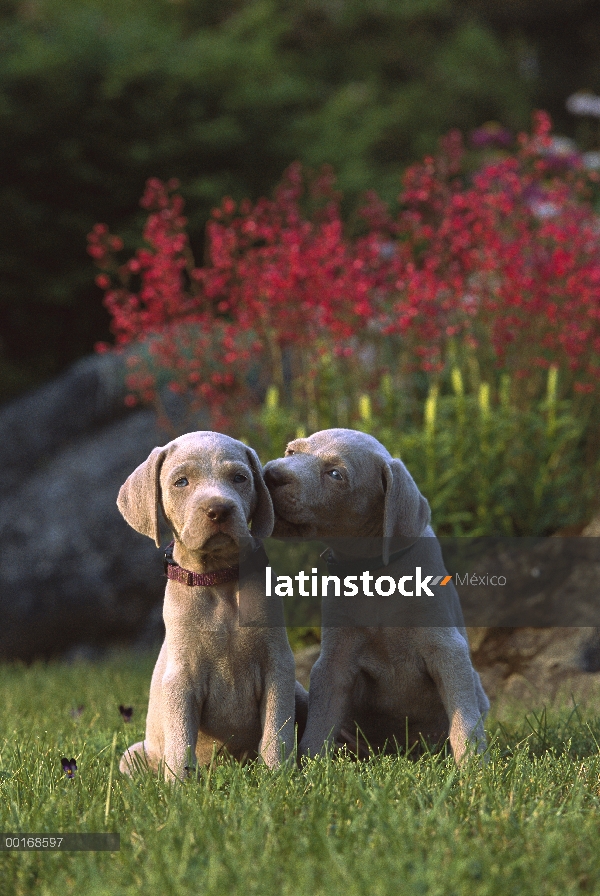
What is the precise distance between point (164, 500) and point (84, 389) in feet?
17.7

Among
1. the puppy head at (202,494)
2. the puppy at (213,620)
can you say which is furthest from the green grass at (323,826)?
the puppy head at (202,494)

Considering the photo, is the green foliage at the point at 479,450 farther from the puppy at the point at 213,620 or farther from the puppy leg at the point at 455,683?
the puppy at the point at 213,620

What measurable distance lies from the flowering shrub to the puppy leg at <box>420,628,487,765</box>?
2421mm

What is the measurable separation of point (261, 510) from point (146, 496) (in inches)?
13.2

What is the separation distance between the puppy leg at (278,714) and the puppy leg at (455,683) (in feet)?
1.42

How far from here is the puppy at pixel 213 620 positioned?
2.84 metres

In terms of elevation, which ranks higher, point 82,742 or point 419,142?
point 419,142

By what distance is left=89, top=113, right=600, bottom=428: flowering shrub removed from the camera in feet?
17.9

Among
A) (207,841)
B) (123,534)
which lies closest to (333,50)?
(123,534)

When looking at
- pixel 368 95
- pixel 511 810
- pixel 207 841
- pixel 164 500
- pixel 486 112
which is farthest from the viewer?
pixel 486 112

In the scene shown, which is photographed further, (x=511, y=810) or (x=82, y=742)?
(x=82, y=742)

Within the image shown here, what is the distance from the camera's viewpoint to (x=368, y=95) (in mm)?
15289

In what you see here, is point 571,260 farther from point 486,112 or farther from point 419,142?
point 486,112

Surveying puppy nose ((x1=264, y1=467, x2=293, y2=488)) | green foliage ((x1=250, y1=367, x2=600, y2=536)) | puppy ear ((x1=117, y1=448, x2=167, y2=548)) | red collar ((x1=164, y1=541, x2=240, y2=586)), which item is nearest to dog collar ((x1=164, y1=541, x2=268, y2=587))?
red collar ((x1=164, y1=541, x2=240, y2=586))
